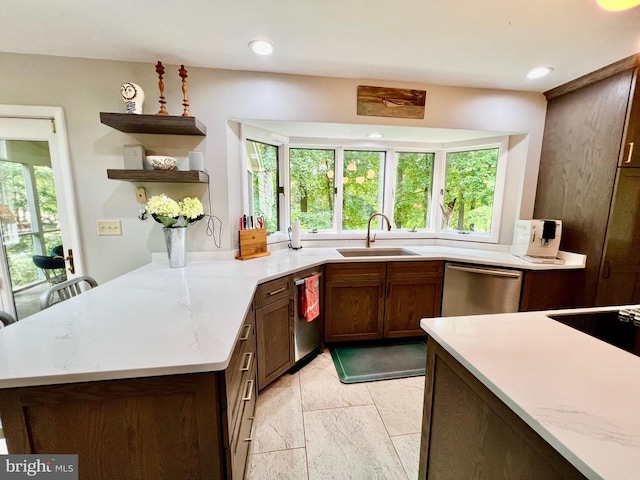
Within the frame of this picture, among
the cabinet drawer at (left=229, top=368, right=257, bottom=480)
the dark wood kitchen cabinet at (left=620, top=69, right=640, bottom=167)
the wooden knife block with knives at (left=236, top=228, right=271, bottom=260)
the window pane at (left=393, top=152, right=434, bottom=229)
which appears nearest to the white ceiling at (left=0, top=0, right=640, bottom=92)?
the dark wood kitchen cabinet at (left=620, top=69, right=640, bottom=167)

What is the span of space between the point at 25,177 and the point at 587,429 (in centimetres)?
316

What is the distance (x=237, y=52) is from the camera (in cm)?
177

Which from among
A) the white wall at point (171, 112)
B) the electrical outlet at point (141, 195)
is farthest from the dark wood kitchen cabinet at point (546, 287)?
the electrical outlet at point (141, 195)

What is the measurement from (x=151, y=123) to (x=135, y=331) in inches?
57.0

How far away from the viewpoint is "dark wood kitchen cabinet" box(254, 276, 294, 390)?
168 centimetres

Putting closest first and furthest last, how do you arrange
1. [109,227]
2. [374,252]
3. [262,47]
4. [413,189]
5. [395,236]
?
[262,47] < [109,227] < [374,252] < [395,236] < [413,189]

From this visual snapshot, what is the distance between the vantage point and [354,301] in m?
2.36

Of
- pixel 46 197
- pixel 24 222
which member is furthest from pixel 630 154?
pixel 24 222

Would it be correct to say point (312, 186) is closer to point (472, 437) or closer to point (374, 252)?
point (374, 252)

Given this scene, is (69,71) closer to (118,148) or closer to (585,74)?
(118,148)

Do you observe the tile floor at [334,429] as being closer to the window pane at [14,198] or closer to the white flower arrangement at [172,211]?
the white flower arrangement at [172,211]

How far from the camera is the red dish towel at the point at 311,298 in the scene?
2.01m

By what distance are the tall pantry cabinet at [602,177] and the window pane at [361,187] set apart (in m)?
1.62

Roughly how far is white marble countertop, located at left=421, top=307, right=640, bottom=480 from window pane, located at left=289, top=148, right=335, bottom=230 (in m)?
2.03
